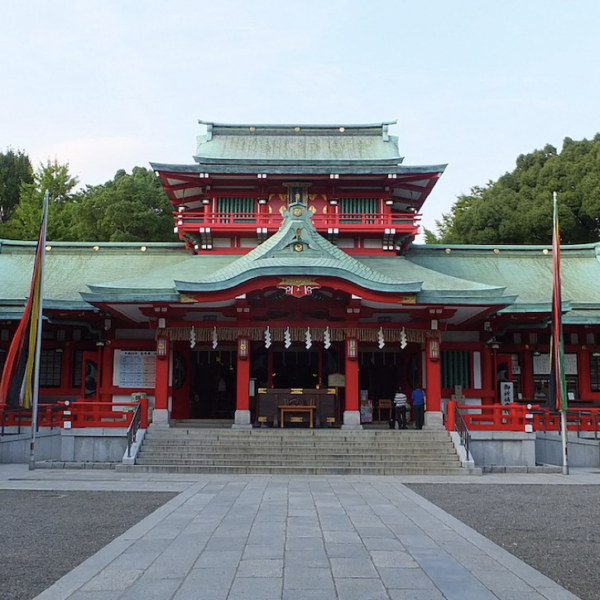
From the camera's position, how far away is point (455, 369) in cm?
2342

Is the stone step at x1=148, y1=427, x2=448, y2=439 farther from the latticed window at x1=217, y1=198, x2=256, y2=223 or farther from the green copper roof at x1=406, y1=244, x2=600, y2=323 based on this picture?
the latticed window at x1=217, y1=198, x2=256, y2=223

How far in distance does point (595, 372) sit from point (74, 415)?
63.4ft

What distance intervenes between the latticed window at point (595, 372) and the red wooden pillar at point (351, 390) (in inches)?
414

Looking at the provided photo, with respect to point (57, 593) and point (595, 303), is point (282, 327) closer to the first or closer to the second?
point (595, 303)

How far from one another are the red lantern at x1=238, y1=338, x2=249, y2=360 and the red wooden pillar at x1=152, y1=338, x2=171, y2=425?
2.39 meters

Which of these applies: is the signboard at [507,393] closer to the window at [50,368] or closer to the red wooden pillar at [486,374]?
the red wooden pillar at [486,374]

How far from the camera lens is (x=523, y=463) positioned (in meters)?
19.4

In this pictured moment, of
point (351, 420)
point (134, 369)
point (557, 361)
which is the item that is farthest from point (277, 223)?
point (557, 361)

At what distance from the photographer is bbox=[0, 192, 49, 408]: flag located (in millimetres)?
16438

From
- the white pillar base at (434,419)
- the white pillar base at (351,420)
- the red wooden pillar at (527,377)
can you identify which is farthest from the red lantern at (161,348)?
the red wooden pillar at (527,377)

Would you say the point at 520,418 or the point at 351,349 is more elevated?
the point at 351,349

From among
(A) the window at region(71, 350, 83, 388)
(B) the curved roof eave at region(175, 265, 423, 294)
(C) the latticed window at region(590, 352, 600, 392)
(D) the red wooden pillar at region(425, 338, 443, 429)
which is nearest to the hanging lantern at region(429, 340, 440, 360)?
(D) the red wooden pillar at region(425, 338, 443, 429)

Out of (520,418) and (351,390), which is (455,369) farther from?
(351,390)

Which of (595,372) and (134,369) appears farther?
(595,372)
